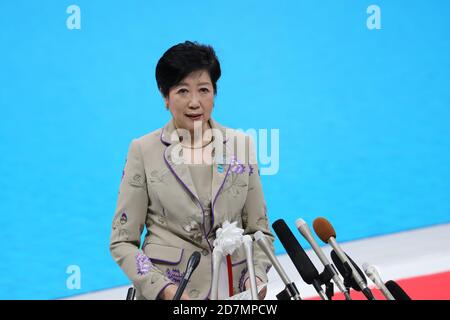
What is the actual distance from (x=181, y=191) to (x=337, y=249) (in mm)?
488

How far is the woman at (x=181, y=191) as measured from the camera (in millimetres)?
1656

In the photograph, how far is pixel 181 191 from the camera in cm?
166

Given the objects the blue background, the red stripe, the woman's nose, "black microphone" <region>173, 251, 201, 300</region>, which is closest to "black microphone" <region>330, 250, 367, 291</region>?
"black microphone" <region>173, 251, 201, 300</region>

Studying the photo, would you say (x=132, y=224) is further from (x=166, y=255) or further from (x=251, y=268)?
(x=251, y=268)

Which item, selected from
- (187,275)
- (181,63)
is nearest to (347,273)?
(187,275)

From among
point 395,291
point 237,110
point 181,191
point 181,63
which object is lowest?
point 395,291

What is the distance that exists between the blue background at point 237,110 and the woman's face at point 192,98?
8.80 feet

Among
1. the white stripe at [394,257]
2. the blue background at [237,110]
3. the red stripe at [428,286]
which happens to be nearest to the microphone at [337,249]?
the red stripe at [428,286]

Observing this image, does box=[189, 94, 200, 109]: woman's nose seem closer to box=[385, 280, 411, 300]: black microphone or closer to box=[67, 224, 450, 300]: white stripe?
box=[385, 280, 411, 300]: black microphone

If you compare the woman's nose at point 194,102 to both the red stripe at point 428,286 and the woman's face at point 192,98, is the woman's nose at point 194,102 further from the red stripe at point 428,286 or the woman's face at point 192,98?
the red stripe at point 428,286

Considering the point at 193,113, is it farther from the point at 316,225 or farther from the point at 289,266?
the point at 289,266

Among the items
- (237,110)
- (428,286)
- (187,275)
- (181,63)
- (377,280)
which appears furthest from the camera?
(237,110)

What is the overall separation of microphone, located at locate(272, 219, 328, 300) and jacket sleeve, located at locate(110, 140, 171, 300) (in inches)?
14.1
